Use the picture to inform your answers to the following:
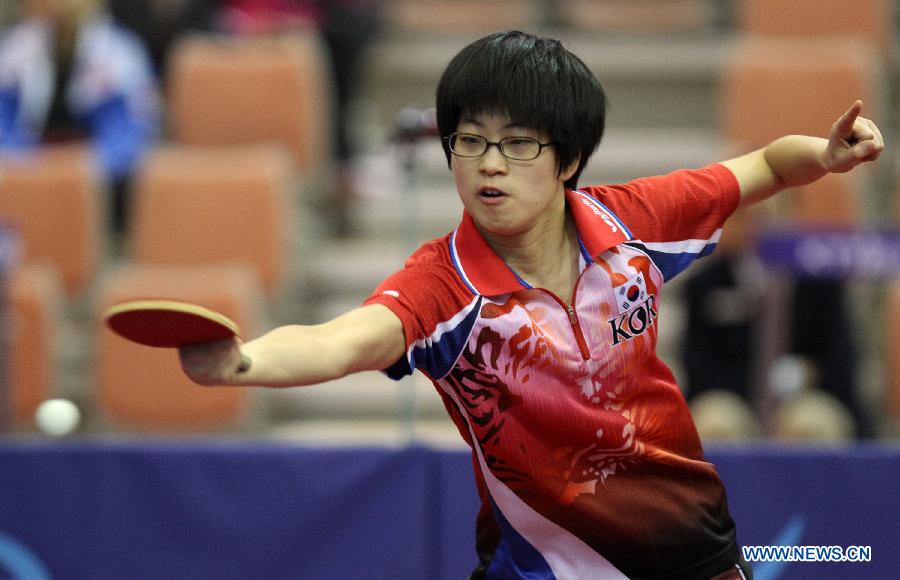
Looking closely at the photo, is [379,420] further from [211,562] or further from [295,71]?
[211,562]

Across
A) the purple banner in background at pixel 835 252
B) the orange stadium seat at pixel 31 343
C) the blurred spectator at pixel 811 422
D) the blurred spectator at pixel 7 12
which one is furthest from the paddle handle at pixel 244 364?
the blurred spectator at pixel 7 12

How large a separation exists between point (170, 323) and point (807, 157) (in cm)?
Answer: 126

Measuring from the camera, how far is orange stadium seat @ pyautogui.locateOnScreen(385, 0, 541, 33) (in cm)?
730

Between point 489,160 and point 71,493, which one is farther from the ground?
point 489,160

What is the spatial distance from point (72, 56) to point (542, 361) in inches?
173

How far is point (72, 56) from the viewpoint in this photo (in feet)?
19.9

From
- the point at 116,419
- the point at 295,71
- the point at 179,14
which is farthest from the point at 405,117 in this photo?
the point at 179,14

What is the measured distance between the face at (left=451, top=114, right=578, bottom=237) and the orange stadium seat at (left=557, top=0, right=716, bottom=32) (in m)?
5.24

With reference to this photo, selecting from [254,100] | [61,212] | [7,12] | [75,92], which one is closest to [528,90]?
[61,212]

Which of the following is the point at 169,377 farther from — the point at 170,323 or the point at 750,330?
the point at 170,323

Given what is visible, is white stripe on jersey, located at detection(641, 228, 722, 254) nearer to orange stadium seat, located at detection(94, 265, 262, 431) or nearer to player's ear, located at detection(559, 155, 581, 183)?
player's ear, located at detection(559, 155, 581, 183)

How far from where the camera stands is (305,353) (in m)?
1.99

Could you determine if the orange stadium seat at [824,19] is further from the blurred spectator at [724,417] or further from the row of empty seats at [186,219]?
the blurred spectator at [724,417]

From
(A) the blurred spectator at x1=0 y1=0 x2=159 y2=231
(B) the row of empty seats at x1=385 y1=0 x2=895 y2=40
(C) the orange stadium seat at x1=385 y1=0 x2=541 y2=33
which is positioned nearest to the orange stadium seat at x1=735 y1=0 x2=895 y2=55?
(B) the row of empty seats at x1=385 y1=0 x2=895 y2=40
